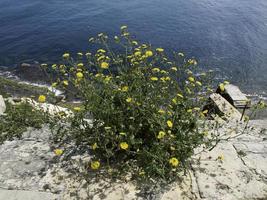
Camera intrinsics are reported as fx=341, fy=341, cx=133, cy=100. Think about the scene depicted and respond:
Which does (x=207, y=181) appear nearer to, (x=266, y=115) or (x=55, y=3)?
(x=266, y=115)

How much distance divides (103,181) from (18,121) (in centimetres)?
210

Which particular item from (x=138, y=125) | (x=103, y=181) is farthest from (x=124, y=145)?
(x=103, y=181)

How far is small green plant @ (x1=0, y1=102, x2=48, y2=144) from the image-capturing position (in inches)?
203

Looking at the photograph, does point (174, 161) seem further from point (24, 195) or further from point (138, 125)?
point (24, 195)

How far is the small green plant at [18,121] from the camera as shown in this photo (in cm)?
517

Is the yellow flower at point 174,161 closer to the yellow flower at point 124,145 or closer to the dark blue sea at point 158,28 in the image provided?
the yellow flower at point 124,145

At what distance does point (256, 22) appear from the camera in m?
20.0

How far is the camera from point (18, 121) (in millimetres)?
5523

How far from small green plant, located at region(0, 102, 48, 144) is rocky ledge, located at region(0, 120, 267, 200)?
0.65ft

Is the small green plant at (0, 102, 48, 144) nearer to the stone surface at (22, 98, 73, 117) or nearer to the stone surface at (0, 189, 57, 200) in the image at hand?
the stone surface at (22, 98, 73, 117)

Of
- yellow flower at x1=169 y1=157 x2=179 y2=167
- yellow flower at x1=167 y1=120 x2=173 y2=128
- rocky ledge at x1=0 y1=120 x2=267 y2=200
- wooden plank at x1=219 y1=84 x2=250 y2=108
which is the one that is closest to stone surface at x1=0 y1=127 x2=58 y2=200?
rocky ledge at x1=0 y1=120 x2=267 y2=200

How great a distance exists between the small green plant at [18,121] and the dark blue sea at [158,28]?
10.7 metres

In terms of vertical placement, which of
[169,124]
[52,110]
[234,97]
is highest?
[169,124]

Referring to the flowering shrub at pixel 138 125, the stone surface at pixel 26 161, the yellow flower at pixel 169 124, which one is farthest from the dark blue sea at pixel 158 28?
the stone surface at pixel 26 161
